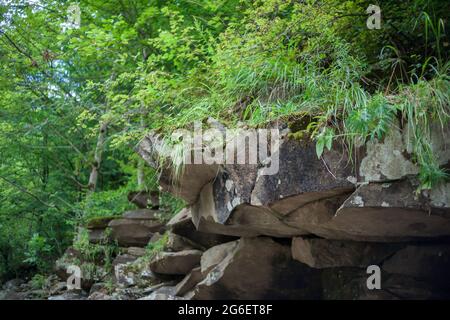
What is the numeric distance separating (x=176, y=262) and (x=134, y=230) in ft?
7.19

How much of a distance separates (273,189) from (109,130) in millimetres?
7664

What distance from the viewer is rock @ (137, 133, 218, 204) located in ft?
16.0

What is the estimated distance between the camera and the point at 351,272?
5.13m

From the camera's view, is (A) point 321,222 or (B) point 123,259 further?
(B) point 123,259

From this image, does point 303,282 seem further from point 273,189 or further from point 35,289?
point 35,289

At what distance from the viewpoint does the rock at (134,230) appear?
337 inches

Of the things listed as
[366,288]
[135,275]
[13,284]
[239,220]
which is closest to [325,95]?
[239,220]

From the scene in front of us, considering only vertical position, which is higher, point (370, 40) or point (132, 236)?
point (370, 40)

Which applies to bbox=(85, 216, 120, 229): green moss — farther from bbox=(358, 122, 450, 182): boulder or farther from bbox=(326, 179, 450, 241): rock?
bbox=(358, 122, 450, 182): boulder

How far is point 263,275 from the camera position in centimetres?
545

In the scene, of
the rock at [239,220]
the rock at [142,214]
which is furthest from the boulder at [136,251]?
the rock at [239,220]

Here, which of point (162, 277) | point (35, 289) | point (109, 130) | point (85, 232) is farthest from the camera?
point (109, 130)

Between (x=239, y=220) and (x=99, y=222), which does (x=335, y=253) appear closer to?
(x=239, y=220)

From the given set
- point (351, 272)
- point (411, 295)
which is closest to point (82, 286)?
point (351, 272)
